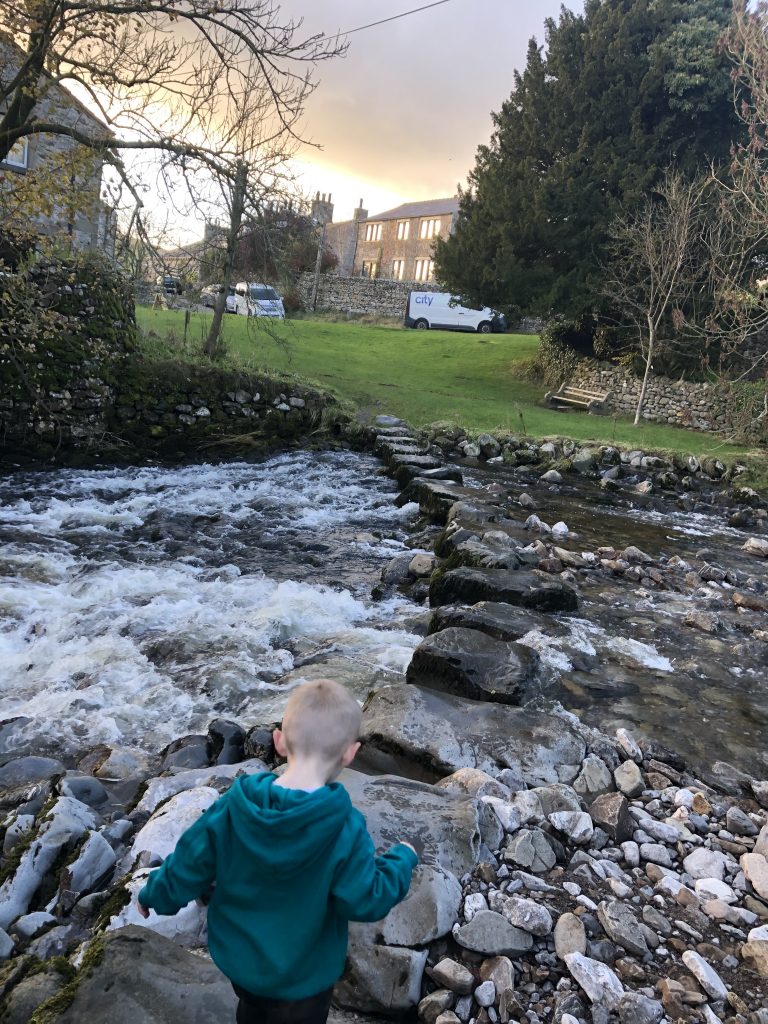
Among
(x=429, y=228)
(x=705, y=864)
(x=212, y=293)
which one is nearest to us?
(x=705, y=864)

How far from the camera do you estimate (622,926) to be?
2.51m

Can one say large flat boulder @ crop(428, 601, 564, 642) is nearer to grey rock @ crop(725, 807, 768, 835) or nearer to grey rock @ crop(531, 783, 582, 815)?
grey rock @ crop(531, 783, 582, 815)

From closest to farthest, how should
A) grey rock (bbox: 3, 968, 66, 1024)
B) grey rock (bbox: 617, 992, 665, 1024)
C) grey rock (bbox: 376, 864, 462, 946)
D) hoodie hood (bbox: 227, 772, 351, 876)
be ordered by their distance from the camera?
1. hoodie hood (bbox: 227, 772, 351, 876)
2. grey rock (bbox: 3, 968, 66, 1024)
3. grey rock (bbox: 617, 992, 665, 1024)
4. grey rock (bbox: 376, 864, 462, 946)

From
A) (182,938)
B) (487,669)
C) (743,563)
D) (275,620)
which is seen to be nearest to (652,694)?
(487,669)

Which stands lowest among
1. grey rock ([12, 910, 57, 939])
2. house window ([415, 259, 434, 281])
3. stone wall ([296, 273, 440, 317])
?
grey rock ([12, 910, 57, 939])

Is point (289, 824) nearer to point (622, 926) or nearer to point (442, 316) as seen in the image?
point (622, 926)

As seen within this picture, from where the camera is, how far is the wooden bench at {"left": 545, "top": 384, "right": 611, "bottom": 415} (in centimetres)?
2061

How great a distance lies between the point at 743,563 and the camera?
855 centimetres

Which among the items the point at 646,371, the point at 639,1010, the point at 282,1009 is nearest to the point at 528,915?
the point at 639,1010

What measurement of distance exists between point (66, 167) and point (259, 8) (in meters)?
3.55

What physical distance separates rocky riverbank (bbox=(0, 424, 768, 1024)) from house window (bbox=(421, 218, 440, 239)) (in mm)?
58644

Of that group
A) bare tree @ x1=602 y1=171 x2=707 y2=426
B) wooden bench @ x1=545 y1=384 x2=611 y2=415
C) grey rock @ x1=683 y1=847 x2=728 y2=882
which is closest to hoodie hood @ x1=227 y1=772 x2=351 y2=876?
grey rock @ x1=683 y1=847 x2=728 y2=882

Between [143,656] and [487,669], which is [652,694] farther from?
[143,656]

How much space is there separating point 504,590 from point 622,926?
12.8 ft
